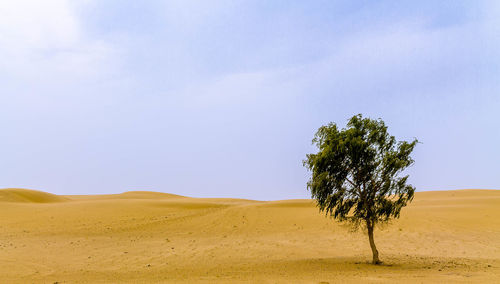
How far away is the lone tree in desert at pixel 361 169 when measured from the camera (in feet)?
57.3

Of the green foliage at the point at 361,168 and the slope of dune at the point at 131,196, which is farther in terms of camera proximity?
the slope of dune at the point at 131,196

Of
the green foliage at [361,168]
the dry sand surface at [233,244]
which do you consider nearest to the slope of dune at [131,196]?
the dry sand surface at [233,244]

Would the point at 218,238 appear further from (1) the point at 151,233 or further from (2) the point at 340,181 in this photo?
(2) the point at 340,181

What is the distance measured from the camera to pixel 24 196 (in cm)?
4578

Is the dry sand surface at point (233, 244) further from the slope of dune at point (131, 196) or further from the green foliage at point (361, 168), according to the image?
the slope of dune at point (131, 196)

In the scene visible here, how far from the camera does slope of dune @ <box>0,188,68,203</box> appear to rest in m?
42.0

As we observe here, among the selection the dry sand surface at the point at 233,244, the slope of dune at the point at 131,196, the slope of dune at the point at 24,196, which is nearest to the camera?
the dry sand surface at the point at 233,244

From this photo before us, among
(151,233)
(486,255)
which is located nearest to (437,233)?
(486,255)

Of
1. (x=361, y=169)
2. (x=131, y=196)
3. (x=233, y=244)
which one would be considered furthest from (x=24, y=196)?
(x=361, y=169)

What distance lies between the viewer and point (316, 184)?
17.7m

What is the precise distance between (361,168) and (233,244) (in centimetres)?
957

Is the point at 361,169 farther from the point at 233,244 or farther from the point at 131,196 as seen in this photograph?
the point at 131,196

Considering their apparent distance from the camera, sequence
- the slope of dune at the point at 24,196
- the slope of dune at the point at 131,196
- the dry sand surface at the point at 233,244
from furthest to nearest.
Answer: the slope of dune at the point at 131,196
the slope of dune at the point at 24,196
the dry sand surface at the point at 233,244

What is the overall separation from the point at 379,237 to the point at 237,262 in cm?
1150
